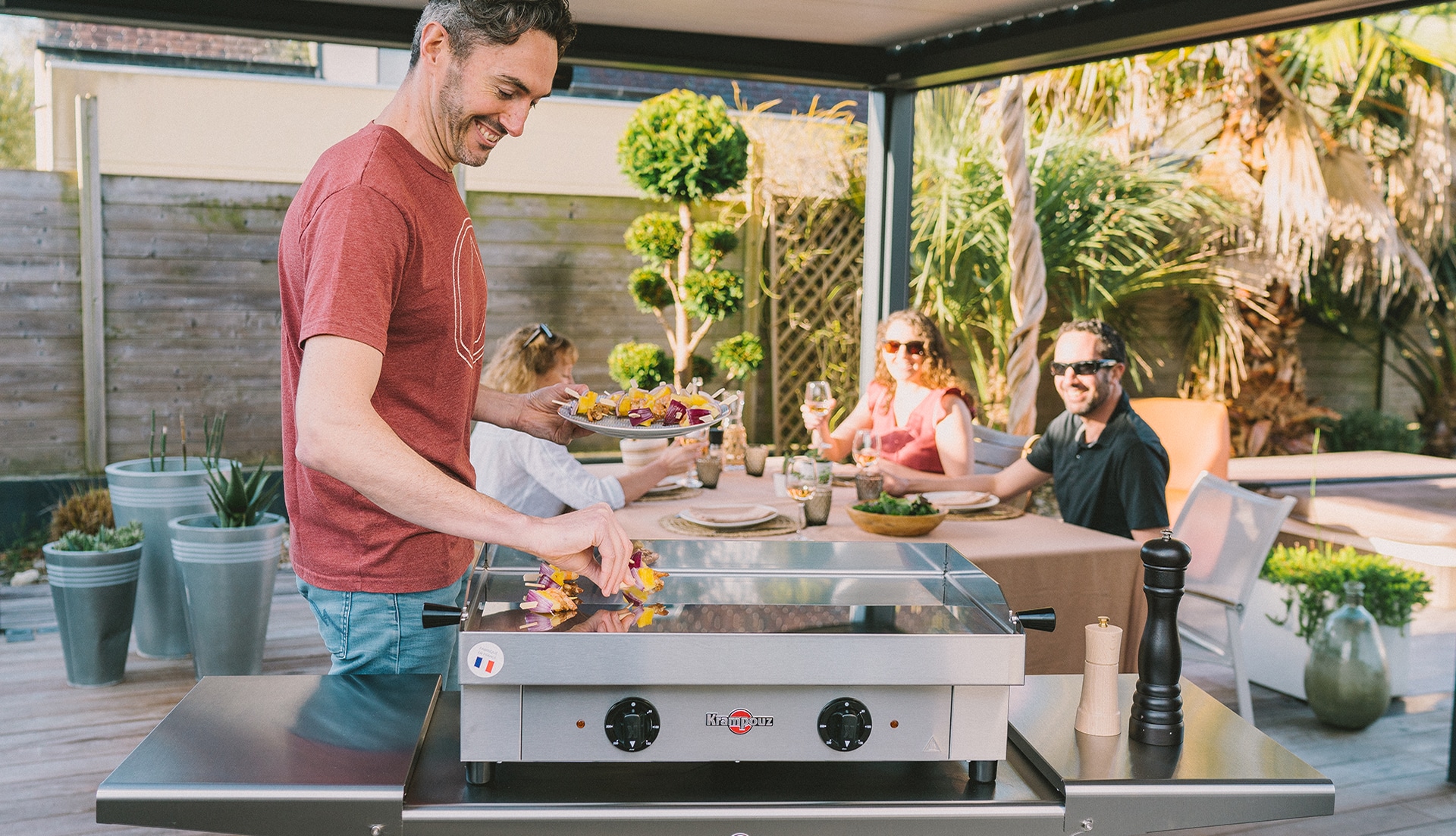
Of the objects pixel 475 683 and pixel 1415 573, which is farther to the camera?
pixel 1415 573

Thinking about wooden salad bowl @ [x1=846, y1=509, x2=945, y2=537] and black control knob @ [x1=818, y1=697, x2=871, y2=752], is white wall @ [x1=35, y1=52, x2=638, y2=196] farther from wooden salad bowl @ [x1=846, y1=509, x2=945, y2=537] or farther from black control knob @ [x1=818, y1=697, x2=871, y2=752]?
black control knob @ [x1=818, y1=697, x2=871, y2=752]

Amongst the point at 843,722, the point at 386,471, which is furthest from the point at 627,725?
the point at 386,471

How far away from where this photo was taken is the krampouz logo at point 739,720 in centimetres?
120

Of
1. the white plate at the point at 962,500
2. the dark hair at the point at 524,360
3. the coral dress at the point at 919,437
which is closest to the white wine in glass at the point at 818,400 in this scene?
the coral dress at the point at 919,437

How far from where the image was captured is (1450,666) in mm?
4047

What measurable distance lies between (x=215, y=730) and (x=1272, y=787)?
1.26m

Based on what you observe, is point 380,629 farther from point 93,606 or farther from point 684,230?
point 684,230

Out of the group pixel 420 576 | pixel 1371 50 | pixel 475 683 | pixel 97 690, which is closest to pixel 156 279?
pixel 97 690

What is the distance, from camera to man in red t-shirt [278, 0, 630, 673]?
3.79 feet

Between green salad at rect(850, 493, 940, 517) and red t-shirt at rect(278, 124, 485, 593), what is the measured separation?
4.48ft

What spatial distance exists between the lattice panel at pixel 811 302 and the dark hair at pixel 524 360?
3209 millimetres

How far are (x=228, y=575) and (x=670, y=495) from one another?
1.49 m

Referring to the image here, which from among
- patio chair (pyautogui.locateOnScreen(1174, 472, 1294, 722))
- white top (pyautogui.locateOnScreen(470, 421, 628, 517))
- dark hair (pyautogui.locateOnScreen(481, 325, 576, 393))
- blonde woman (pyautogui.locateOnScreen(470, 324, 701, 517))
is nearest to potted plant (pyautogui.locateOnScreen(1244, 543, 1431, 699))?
patio chair (pyautogui.locateOnScreen(1174, 472, 1294, 722))

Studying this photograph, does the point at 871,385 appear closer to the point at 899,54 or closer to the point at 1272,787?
the point at 899,54
